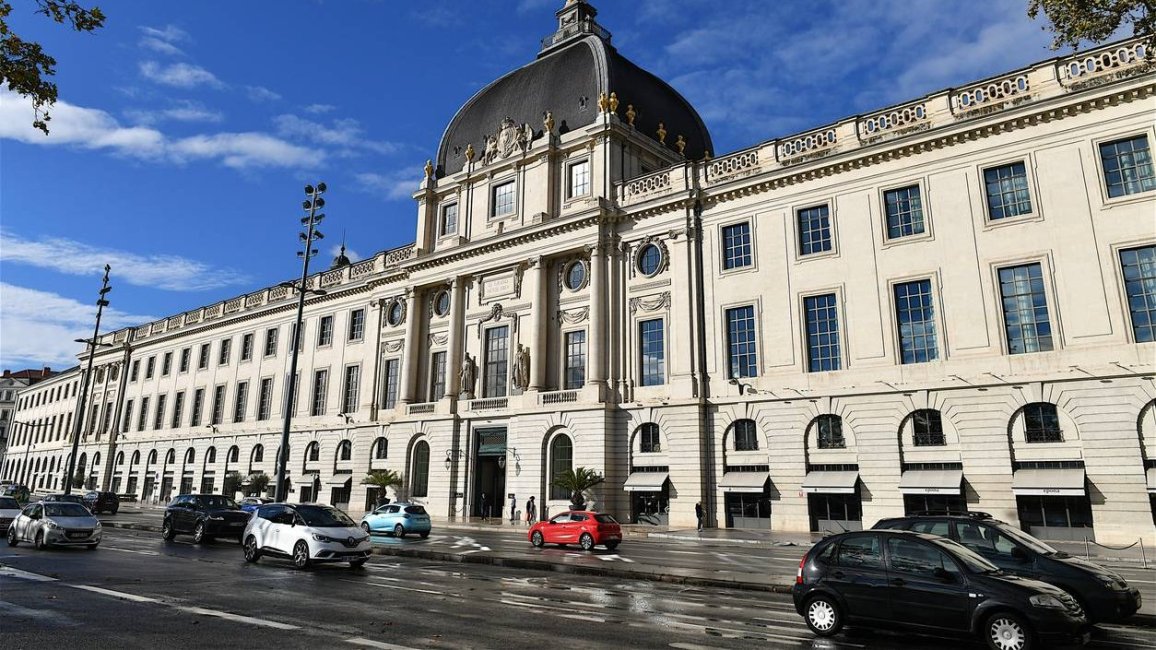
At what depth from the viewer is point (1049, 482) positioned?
78.1ft

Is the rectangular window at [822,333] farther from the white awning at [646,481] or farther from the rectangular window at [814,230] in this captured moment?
the white awning at [646,481]

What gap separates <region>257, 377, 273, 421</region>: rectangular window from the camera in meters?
55.9

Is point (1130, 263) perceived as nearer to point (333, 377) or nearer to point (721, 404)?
Answer: point (721, 404)

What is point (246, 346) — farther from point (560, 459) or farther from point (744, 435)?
point (744, 435)

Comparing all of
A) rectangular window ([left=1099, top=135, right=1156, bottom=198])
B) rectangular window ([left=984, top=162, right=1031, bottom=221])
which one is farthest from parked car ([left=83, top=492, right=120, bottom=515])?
rectangular window ([left=1099, top=135, right=1156, bottom=198])

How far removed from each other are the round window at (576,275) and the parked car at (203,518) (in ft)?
66.7

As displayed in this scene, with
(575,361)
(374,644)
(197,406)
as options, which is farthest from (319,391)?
(374,644)

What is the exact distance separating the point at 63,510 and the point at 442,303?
26839 millimetres

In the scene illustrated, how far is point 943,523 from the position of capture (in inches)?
490

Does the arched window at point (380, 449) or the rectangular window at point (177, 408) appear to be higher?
the rectangular window at point (177, 408)

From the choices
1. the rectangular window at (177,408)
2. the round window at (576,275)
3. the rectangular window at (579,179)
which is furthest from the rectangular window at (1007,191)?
the rectangular window at (177,408)

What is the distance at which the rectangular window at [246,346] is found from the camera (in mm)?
59672

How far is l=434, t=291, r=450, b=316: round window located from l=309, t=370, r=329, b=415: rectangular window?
1229 cm

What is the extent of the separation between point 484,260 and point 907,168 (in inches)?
957
